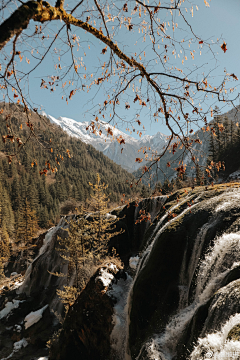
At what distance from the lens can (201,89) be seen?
11.2 ft

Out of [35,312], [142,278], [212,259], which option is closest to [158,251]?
[142,278]

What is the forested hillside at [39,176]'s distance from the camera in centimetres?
326

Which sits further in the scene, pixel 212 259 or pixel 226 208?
pixel 226 208

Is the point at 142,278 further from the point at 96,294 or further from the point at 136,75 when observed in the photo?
the point at 136,75

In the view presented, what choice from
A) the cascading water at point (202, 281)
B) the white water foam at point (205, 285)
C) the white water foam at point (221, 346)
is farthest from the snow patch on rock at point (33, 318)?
the white water foam at point (221, 346)

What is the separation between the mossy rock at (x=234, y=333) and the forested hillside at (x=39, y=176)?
8.05 feet

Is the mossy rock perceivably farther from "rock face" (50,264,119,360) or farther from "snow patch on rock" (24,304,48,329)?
"snow patch on rock" (24,304,48,329)

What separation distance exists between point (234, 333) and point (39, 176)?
274 feet

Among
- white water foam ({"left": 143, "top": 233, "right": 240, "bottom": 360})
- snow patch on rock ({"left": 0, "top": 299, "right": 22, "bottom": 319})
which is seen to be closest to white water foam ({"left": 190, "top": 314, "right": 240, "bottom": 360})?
white water foam ({"left": 143, "top": 233, "right": 240, "bottom": 360})

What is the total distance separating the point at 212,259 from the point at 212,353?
2.55m

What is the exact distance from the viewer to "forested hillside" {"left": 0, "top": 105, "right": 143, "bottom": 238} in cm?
326

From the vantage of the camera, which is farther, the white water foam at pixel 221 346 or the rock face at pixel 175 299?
the rock face at pixel 175 299

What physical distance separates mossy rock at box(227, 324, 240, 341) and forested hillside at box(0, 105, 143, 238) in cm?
245

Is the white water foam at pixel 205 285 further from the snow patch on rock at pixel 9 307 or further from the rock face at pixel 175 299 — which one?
the snow patch on rock at pixel 9 307
